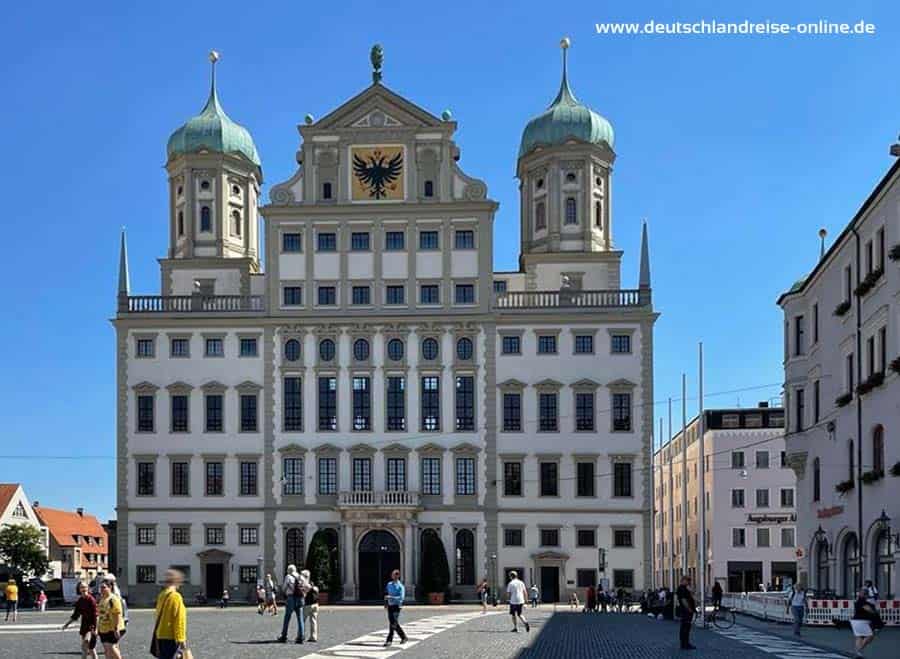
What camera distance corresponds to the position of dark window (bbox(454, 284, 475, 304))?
83.6m

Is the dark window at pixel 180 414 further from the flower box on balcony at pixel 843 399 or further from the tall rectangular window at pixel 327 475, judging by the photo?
the flower box on balcony at pixel 843 399

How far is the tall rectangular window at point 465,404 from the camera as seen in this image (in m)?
83.1

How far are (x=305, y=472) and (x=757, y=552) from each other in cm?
3943

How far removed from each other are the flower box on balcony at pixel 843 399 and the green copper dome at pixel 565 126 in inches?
1494

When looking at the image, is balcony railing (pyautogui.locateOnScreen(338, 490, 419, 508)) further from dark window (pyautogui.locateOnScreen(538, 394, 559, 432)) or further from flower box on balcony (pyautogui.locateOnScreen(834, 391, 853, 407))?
flower box on balcony (pyautogui.locateOnScreen(834, 391, 853, 407))

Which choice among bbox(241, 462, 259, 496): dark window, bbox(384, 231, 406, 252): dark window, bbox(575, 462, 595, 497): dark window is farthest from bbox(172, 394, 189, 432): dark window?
bbox(575, 462, 595, 497): dark window

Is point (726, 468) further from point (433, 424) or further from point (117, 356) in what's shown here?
point (117, 356)

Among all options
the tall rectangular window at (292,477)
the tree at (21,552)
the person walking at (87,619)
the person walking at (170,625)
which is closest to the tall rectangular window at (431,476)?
the tall rectangular window at (292,477)

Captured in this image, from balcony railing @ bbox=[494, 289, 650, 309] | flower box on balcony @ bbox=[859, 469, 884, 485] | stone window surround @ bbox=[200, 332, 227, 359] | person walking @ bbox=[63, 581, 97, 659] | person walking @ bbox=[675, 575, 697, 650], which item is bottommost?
person walking @ bbox=[675, 575, 697, 650]

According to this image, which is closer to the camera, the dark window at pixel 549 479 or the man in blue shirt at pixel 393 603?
the man in blue shirt at pixel 393 603

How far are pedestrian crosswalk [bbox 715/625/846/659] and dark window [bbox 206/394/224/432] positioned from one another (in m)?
43.2

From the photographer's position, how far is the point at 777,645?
122 feet

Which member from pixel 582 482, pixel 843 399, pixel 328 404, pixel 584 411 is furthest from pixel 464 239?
pixel 843 399

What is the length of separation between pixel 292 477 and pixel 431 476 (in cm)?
778
